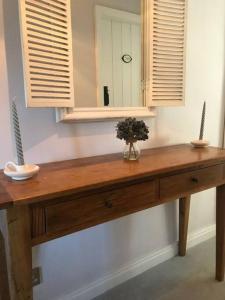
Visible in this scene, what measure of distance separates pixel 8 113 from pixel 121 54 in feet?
2.40

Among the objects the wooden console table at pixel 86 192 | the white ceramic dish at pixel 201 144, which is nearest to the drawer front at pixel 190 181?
the wooden console table at pixel 86 192

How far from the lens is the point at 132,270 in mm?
1716

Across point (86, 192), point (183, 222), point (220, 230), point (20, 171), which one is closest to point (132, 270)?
point (183, 222)

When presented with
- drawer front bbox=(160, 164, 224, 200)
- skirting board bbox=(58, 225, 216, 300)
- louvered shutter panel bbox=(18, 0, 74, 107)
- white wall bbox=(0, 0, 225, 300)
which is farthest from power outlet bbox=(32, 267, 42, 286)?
louvered shutter panel bbox=(18, 0, 74, 107)

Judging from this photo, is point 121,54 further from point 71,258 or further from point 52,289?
point 52,289

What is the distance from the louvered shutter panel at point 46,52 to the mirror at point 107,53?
0.16 m

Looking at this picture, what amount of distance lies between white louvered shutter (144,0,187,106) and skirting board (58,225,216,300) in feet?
3.58

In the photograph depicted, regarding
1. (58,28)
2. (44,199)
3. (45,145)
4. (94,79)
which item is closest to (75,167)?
(45,145)

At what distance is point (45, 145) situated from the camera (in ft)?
4.21

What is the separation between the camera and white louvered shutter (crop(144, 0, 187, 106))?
1.45 m

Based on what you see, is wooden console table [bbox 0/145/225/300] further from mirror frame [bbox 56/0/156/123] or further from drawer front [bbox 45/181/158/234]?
mirror frame [bbox 56/0/156/123]

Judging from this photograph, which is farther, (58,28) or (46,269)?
(46,269)

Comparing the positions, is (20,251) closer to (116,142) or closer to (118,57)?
(116,142)

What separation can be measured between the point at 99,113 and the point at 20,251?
2.65 feet
